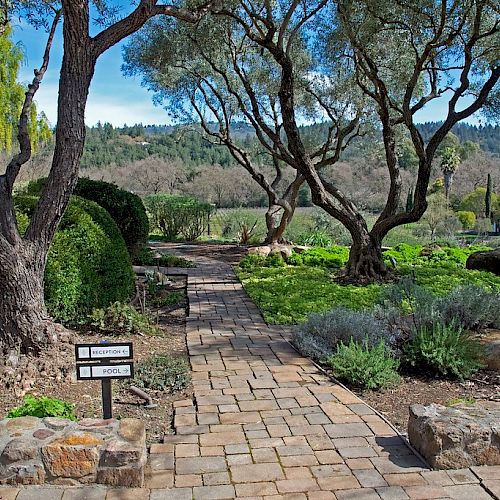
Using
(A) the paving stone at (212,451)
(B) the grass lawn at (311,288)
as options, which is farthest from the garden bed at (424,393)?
(B) the grass lawn at (311,288)

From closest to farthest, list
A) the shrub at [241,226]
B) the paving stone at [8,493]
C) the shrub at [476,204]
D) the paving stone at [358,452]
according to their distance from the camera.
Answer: the paving stone at [8,493] < the paving stone at [358,452] < the shrub at [241,226] < the shrub at [476,204]

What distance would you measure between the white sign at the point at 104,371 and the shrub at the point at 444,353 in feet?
7.65

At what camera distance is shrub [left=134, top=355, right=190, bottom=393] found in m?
4.02

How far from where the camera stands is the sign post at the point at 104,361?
306cm

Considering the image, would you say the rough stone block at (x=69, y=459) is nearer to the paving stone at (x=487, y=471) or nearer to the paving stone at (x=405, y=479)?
the paving stone at (x=405, y=479)

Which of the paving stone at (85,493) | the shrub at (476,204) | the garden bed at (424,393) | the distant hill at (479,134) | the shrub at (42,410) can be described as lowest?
the garden bed at (424,393)

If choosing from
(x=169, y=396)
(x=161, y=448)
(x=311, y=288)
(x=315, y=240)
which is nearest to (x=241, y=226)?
(x=315, y=240)

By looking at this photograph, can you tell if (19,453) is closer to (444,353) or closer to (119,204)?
(444,353)

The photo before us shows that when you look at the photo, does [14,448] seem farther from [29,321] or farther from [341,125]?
[341,125]

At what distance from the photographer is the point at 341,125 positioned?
1286 cm

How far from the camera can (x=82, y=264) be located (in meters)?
5.52

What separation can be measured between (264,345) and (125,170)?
75.1ft

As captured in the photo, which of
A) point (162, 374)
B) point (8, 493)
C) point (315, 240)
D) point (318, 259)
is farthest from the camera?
point (315, 240)

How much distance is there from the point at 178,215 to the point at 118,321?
415 inches
